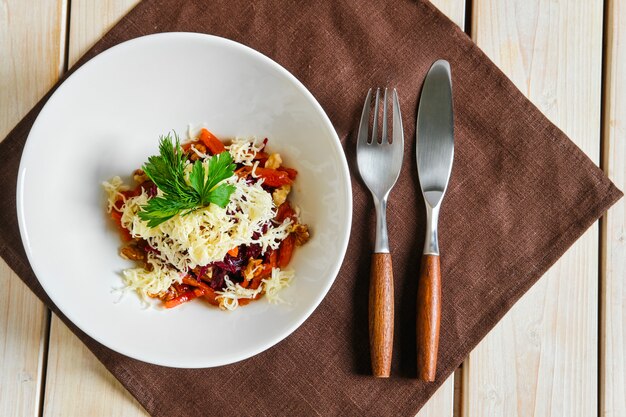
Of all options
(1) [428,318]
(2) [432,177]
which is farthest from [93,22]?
(1) [428,318]

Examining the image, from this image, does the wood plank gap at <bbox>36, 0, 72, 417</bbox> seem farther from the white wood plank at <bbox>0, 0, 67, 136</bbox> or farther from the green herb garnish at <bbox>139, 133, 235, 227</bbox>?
the green herb garnish at <bbox>139, 133, 235, 227</bbox>

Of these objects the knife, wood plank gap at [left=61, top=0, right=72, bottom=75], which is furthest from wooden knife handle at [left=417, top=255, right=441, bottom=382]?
wood plank gap at [left=61, top=0, right=72, bottom=75]

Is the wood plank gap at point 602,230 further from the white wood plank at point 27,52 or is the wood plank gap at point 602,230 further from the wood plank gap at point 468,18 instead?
the white wood plank at point 27,52

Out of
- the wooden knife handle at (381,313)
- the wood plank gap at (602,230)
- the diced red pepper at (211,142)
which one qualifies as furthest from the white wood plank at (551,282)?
the diced red pepper at (211,142)

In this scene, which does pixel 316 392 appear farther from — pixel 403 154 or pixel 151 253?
pixel 403 154

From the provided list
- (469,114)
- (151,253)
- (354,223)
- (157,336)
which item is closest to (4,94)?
(151,253)
